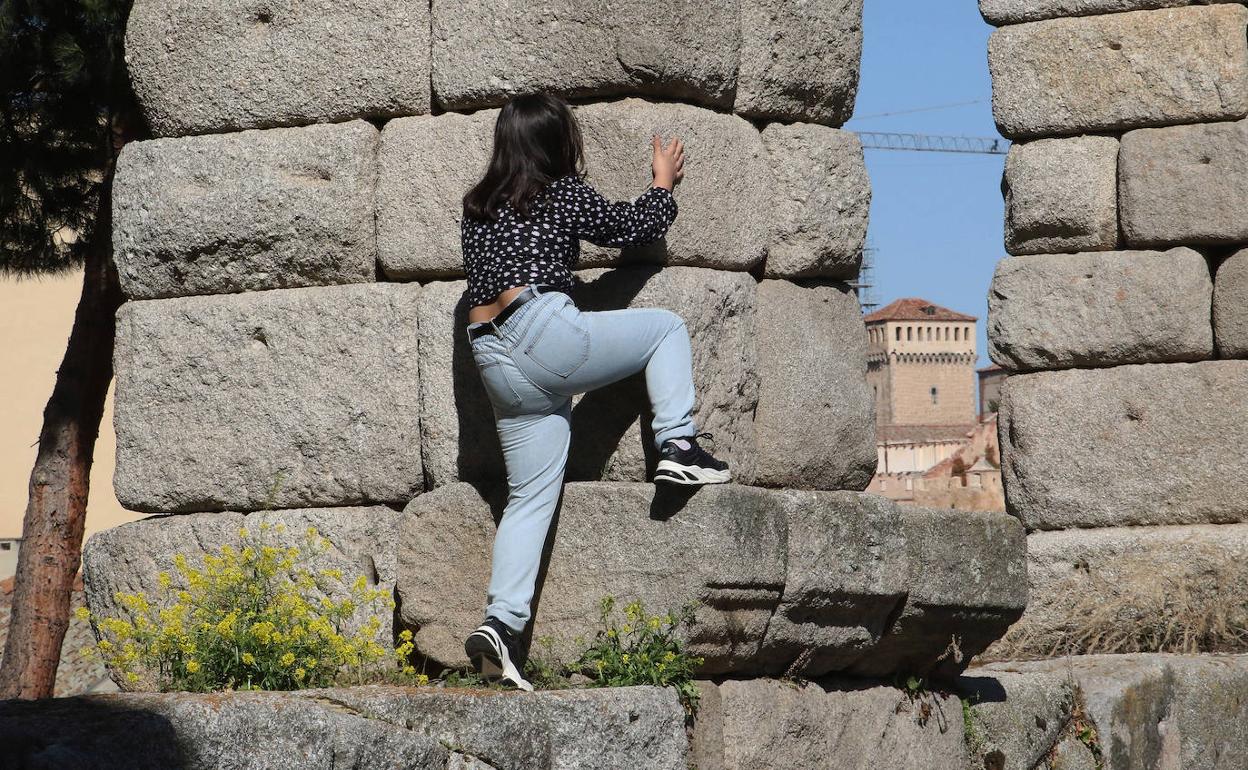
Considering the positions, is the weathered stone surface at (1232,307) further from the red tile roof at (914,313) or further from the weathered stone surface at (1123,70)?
the red tile roof at (914,313)

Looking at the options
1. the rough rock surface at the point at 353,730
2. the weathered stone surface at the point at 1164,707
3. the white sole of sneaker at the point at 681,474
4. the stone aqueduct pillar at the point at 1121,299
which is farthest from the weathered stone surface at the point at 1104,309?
the rough rock surface at the point at 353,730

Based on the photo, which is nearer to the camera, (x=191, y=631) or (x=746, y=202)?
(x=191, y=631)

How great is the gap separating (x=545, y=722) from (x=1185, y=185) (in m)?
4.68

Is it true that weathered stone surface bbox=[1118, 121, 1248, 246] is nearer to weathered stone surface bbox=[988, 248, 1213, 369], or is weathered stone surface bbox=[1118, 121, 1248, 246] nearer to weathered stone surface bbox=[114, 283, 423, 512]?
weathered stone surface bbox=[988, 248, 1213, 369]

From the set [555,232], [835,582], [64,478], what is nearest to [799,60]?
[555,232]

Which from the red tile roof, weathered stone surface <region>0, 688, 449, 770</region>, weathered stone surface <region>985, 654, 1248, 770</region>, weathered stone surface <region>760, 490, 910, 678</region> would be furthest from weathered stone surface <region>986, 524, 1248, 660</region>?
the red tile roof

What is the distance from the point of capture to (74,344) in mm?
7828

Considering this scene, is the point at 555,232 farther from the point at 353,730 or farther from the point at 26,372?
the point at 26,372

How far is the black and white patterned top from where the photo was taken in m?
4.45

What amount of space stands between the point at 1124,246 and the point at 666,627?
13.1ft

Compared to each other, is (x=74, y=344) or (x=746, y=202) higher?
(x=746, y=202)

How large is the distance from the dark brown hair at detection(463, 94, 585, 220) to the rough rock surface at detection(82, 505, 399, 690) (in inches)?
43.4

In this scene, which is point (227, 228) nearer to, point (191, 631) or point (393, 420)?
point (393, 420)

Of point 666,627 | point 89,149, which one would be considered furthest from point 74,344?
point 666,627
